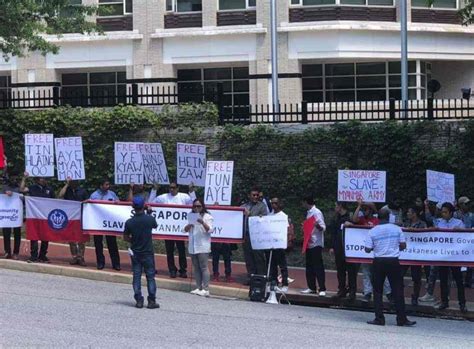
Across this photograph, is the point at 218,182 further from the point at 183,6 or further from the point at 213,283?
the point at 183,6

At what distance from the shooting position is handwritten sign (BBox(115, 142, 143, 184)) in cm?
1978

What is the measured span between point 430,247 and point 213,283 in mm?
4381

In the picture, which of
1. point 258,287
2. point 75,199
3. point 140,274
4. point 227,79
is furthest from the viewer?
point 227,79

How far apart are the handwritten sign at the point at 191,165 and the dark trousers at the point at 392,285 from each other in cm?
679

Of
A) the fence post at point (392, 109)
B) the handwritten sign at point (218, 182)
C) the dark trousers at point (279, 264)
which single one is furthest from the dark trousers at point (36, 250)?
the fence post at point (392, 109)

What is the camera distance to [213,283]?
17078mm

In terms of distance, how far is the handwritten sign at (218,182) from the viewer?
18500mm

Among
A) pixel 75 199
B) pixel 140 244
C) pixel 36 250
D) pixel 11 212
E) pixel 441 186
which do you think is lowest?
pixel 36 250

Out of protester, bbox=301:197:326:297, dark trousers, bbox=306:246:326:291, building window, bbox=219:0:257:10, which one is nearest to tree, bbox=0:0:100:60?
protester, bbox=301:197:326:297

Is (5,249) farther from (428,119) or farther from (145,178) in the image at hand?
(428,119)

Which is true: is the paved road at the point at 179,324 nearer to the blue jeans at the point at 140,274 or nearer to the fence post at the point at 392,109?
the blue jeans at the point at 140,274

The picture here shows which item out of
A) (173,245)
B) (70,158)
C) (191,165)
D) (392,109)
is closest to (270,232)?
(173,245)

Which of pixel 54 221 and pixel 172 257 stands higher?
pixel 54 221

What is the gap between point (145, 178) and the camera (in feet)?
67.5
